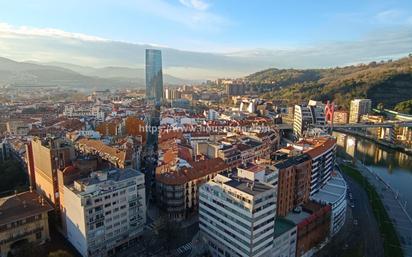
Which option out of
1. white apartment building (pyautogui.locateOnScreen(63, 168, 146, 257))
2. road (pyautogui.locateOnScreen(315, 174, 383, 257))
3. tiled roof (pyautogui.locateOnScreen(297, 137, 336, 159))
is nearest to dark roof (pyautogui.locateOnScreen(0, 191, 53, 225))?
white apartment building (pyautogui.locateOnScreen(63, 168, 146, 257))

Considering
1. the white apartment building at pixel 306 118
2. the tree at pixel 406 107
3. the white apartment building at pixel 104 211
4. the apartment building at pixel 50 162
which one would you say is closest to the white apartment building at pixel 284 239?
the white apartment building at pixel 104 211

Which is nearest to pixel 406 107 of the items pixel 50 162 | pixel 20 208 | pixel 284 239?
pixel 284 239

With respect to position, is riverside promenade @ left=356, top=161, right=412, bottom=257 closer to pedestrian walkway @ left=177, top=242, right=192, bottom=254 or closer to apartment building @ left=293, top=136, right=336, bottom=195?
apartment building @ left=293, top=136, right=336, bottom=195

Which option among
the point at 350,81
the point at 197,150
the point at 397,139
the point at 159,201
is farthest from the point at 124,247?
the point at 350,81

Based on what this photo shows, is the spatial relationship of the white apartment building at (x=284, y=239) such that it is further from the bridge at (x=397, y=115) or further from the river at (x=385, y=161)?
the bridge at (x=397, y=115)

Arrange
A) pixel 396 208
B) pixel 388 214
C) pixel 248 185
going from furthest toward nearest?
pixel 396 208, pixel 388 214, pixel 248 185

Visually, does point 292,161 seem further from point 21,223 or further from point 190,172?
point 21,223
